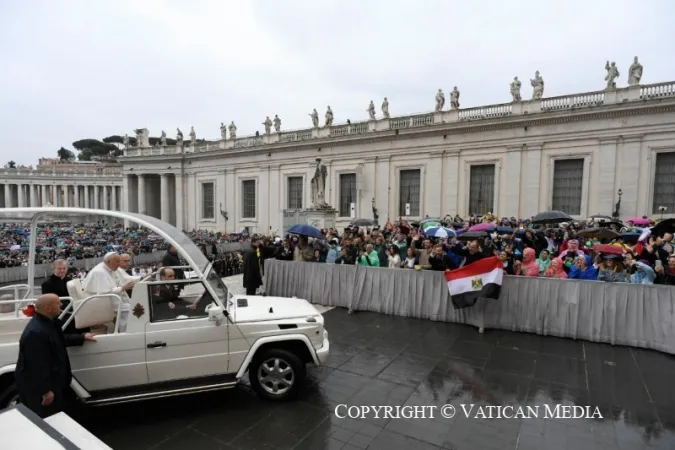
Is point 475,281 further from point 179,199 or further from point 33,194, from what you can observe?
point 33,194

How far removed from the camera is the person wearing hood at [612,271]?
25.4ft

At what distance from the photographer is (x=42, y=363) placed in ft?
12.5

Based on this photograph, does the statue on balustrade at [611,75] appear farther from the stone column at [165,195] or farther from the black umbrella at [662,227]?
Result: the stone column at [165,195]

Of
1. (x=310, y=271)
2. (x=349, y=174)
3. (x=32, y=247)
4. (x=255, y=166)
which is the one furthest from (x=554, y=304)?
(x=255, y=166)

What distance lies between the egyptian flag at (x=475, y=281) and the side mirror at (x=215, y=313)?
556cm

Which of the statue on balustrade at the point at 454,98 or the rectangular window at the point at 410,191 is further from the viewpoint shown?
the rectangular window at the point at 410,191

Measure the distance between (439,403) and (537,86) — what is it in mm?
24669

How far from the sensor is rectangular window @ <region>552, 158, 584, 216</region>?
24.0 metres

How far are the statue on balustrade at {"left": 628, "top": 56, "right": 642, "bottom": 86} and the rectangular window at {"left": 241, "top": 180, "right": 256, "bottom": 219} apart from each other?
3084 centimetres

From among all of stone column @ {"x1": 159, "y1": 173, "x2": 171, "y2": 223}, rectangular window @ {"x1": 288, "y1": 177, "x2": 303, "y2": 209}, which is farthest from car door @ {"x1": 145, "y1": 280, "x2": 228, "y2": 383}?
stone column @ {"x1": 159, "y1": 173, "x2": 171, "y2": 223}

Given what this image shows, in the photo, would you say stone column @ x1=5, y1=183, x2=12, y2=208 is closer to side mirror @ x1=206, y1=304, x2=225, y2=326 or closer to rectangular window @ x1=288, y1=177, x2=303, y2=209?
rectangular window @ x1=288, y1=177, x2=303, y2=209

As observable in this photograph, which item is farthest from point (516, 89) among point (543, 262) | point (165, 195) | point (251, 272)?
point (165, 195)

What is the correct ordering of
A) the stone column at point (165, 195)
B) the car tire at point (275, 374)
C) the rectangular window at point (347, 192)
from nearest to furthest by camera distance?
the car tire at point (275, 374) → the rectangular window at point (347, 192) → the stone column at point (165, 195)

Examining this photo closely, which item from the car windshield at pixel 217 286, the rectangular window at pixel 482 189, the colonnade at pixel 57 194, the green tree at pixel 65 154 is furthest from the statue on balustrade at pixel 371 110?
the green tree at pixel 65 154
